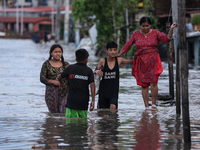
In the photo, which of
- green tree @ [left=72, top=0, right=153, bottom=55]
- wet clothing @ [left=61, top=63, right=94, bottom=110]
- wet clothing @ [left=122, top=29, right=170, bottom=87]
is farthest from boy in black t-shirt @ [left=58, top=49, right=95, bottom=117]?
green tree @ [left=72, top=0, right=153, bottom=55]

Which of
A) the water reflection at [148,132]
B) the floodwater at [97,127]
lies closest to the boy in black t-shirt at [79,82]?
the floodwater at [97,127]

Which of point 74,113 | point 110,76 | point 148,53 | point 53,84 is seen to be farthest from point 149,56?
point 74,113

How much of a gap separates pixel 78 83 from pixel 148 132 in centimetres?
113

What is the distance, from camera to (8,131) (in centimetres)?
562

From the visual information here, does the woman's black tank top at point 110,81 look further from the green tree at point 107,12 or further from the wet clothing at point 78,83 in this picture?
the green tree at point 107,12

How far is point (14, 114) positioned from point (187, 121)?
3.34 m

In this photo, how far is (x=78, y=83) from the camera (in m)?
5.93

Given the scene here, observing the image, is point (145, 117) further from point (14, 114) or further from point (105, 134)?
point (14, 114)

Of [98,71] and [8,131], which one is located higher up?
[98,71]

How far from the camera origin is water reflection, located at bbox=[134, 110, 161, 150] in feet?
16.0

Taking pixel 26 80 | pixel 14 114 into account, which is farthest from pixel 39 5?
pixel 14 114

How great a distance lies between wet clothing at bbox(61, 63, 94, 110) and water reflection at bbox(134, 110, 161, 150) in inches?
33.1

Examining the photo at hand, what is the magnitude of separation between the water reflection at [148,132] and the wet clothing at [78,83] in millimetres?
842

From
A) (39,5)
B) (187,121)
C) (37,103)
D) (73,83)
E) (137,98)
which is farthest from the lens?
(39,5)
